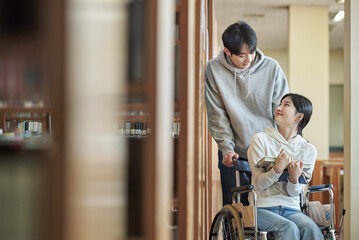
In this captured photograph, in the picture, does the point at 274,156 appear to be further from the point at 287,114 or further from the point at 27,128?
the point at 27,128

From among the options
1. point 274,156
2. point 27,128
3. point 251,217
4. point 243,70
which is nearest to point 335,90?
point 243,70

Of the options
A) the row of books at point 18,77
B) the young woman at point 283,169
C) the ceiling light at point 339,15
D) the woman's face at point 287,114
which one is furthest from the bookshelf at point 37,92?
the ceiling light at point 339,15

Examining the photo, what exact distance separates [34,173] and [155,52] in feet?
0.67

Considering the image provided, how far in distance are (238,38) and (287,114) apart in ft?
1.56

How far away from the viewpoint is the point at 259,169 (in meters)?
2.49

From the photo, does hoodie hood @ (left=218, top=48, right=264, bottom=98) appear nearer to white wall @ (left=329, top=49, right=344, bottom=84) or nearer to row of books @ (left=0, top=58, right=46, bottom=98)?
row of books @ (left=0, top=58, right=46, bottom=98)

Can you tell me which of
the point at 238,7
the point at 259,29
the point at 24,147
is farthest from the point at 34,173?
the point at 259,29

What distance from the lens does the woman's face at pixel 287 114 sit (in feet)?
8.35

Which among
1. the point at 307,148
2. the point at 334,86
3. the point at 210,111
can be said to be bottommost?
the point at 307,148

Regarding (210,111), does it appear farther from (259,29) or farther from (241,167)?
(259,29)

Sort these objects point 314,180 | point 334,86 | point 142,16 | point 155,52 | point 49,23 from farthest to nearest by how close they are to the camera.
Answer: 1. point 334,86
2. point 314,180
3. point 142,16
4. point 155,52
5. point 49,23

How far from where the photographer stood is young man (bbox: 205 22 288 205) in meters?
2.66

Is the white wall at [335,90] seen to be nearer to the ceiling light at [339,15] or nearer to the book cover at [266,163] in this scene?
the ceiling light at [339,15]

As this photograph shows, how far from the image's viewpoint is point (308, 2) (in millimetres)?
5801
